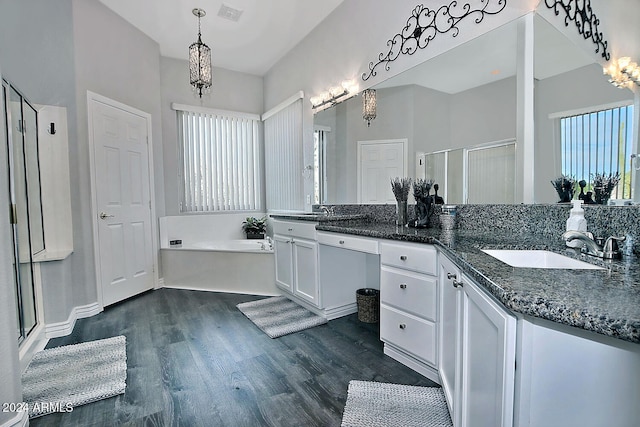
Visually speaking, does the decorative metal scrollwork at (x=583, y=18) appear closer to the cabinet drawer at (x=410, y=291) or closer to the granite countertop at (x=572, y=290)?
the granite countertop at (x=572, y=290)

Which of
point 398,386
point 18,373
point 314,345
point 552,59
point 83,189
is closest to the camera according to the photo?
point 18,373

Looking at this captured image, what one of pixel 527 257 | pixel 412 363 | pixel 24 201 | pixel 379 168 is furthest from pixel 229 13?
pixel 412 363

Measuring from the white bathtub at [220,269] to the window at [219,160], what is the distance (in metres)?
0.83

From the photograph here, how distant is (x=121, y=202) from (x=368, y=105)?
2717mm

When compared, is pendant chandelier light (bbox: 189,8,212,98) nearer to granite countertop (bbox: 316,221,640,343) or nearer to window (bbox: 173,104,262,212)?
window (bbox: 173,104,262,212)

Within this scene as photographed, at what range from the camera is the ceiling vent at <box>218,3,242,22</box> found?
308 centimetres

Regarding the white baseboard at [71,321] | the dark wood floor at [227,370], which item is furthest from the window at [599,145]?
the white baseboard at [71,321]

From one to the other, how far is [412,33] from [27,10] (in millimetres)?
2892

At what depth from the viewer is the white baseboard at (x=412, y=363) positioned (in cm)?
179

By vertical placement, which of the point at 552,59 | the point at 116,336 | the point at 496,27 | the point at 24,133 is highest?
the point at 496,27

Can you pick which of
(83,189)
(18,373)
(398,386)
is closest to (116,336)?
(18,373)

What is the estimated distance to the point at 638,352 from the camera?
0.59 metres

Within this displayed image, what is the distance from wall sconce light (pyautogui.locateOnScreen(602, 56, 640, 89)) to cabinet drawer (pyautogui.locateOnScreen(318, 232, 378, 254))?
4.48 feet

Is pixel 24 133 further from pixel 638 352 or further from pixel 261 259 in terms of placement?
pixel 638 352
